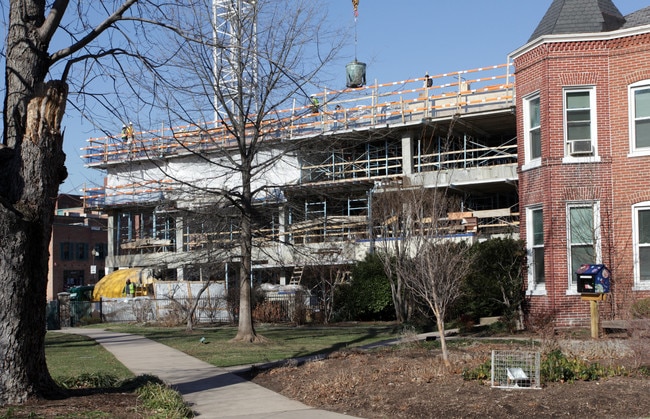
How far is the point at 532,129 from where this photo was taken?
22281mm

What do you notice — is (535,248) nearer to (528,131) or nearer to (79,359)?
(528,131)

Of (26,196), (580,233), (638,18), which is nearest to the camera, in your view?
(26,196)

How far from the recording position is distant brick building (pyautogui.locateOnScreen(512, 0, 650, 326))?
20375mm

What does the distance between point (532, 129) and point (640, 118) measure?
2993 millimetres

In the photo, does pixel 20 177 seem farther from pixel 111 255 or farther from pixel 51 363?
pixel 111 255

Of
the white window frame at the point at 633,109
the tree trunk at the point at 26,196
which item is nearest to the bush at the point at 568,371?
the tree trunk at the point at 26,196

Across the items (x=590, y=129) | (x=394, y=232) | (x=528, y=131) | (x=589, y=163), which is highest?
(x=528, y=131)

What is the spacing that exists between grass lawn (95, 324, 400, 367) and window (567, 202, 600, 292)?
5356mm

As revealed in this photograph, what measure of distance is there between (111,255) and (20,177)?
133 ft

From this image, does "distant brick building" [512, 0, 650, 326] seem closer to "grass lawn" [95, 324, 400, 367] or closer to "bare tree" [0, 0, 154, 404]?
"grass lawn" [95, 324, 400, 367]

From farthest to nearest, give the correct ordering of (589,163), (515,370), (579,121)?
(579,121), (589,163), (515,370)

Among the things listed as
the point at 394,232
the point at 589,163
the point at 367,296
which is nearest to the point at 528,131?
the point at 589,163

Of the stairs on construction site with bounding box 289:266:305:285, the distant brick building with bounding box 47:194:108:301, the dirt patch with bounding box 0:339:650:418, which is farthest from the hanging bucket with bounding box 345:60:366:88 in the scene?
the distant brick building with bounding box 47:194:108:301

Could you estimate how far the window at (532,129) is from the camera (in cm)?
2206
